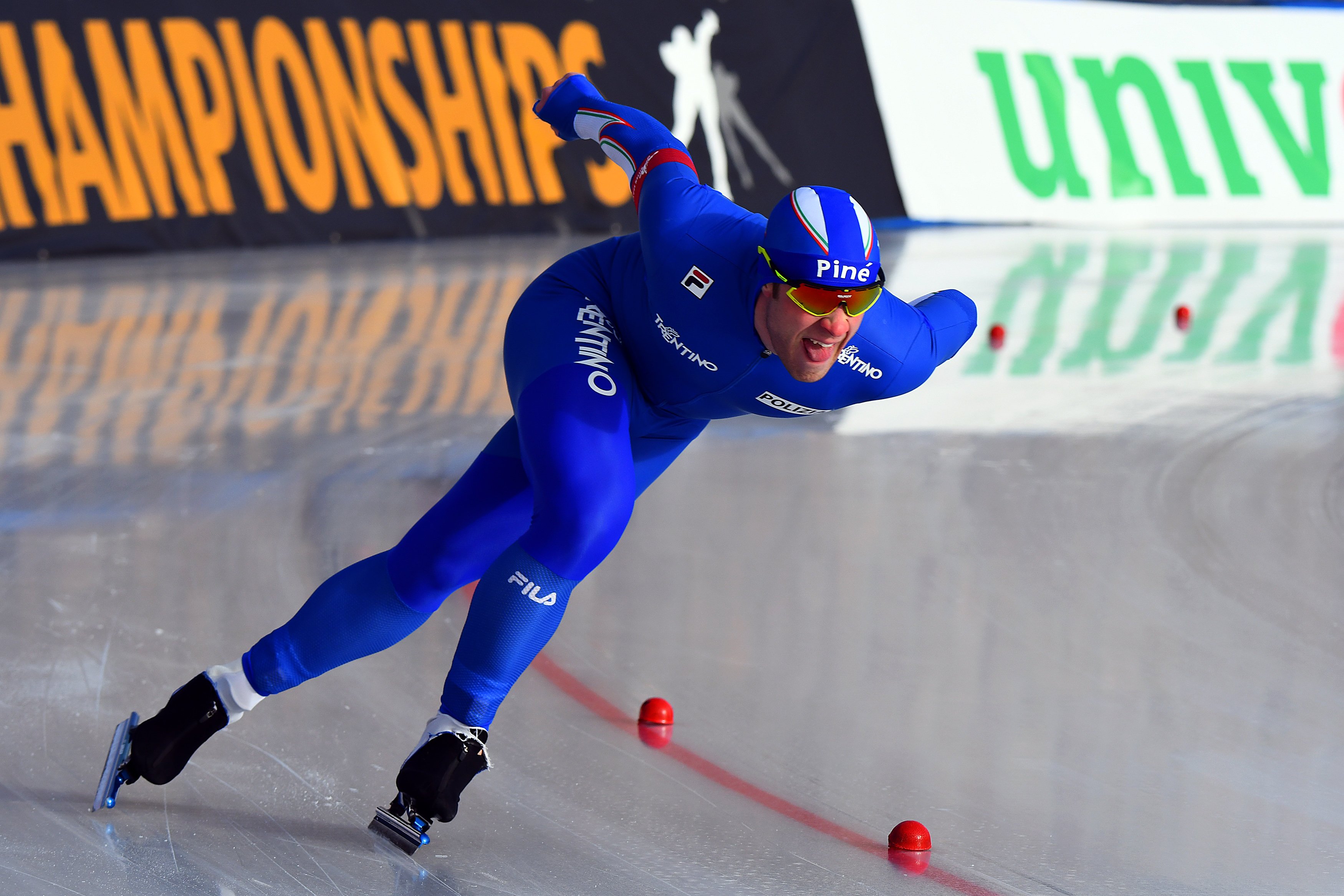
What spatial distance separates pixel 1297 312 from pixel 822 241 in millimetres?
7186

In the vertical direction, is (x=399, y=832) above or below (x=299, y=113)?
below

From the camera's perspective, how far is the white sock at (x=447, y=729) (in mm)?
2578

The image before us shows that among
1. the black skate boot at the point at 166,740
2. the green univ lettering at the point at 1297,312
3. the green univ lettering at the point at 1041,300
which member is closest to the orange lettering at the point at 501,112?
the green univ lettering at the point at 1041,300

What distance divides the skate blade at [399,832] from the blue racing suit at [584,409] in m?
0.21

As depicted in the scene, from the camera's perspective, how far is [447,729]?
2.58 meters

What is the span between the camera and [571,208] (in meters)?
12.0

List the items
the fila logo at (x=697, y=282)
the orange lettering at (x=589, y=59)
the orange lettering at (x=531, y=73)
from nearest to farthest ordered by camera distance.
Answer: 1. the fila logo at (x=697, y=282)
2. the orange lettering at (x=531, y=73)
3. the orange lettering at (x=589, y=59)

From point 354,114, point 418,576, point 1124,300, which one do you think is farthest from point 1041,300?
point 418,576

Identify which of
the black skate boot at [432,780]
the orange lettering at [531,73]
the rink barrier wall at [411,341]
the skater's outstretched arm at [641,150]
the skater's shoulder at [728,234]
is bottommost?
the black skate boot at [432,780]

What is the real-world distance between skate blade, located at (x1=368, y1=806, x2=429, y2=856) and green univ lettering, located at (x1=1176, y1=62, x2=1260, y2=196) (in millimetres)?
12324

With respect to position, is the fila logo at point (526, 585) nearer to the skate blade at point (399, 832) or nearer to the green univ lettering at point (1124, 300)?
the skate blade at point (399, 832)

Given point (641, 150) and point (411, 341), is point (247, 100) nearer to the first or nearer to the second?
point (411, 341)

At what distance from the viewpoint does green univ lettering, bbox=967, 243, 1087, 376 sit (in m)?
7.41

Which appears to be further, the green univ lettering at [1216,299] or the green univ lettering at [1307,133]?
the green univ lettering at [1307,133]
